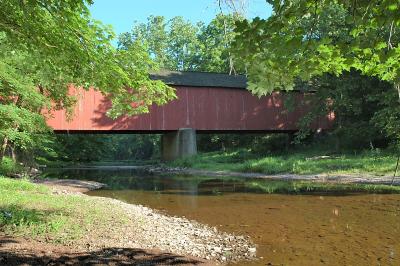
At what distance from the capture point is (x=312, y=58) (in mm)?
3941

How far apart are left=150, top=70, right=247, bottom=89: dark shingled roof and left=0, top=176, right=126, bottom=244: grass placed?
22293mm

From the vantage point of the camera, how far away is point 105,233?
7902 millimetres

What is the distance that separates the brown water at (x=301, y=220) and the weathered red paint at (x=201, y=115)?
14.7 meters

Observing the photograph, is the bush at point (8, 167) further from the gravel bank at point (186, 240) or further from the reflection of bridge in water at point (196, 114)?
the gravel bank at point (186, 240)

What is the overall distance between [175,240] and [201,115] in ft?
87.5

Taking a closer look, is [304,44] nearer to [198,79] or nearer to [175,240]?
[175,240]

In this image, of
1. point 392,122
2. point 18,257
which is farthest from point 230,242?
point 392,122

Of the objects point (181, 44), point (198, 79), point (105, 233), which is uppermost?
point (181, 44)

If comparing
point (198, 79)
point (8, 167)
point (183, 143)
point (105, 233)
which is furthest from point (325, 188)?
point (198, 79)

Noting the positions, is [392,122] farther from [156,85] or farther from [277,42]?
[277,42]

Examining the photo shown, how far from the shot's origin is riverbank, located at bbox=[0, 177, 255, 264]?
6773 mm

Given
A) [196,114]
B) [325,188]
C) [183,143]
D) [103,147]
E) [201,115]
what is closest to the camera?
[325,188]

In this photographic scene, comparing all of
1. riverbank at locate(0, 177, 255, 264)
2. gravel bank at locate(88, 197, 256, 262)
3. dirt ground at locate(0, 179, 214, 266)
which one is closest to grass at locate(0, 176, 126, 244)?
riverbank at locate(0, 177, 255, 264)

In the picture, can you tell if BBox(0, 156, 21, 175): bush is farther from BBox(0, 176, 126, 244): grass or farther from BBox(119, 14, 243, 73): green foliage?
BBox(119, 14, 243, 73): green foliage
